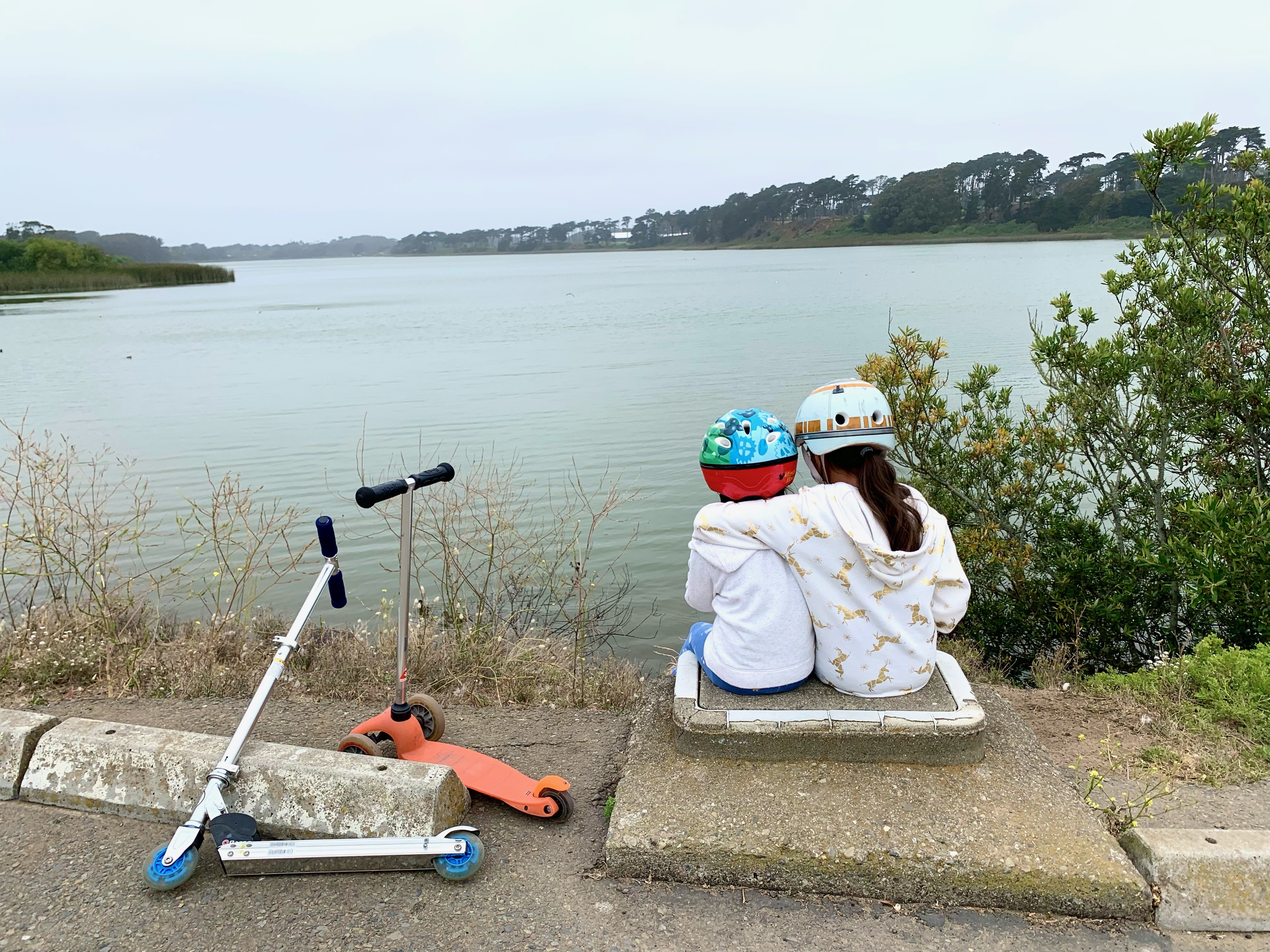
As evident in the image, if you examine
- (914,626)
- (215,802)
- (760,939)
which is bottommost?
(760,939)

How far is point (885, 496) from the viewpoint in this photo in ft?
10.7

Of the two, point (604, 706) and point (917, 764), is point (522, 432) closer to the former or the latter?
point (604, 706)

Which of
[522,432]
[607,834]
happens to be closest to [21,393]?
[522,432]

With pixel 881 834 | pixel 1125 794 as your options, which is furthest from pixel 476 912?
pixel 1125 794

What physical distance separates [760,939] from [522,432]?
12524 millimetres

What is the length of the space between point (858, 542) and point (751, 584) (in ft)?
1.36

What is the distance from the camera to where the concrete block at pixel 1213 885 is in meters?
2.71

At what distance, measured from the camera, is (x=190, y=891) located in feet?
9.80

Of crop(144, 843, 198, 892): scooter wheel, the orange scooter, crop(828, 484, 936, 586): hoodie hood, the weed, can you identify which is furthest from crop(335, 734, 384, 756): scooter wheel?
the weed

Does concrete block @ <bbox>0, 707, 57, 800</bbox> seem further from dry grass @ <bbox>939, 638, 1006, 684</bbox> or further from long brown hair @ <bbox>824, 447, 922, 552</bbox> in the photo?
dry grass @ <bbox>939, 638, 1006, 684</bbox>

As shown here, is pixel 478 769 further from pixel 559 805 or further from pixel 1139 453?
pixel 1139 453

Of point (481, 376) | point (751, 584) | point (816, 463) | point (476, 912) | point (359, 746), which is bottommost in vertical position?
point (481, 376)

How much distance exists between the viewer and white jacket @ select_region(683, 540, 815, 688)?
3.32 metres

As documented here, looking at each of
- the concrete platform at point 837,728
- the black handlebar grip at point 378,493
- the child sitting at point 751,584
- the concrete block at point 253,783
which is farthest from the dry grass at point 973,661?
the black handlebar grip at point 378,493
